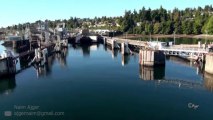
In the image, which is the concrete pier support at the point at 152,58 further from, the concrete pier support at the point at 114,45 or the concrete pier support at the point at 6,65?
the concrete pier support at the point at 114,45

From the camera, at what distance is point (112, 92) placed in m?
52.0

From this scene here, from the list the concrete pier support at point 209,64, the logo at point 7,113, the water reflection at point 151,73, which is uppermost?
the concrete pier support at point 209,64

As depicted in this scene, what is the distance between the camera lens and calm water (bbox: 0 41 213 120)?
41.1 meters

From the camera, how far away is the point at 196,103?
147ft

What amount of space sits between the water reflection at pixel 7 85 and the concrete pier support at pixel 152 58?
35.9m

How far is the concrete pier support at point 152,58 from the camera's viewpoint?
75938 millimetres

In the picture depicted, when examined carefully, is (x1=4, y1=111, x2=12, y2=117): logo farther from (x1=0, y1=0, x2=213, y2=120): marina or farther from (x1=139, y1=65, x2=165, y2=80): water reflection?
(x1=139, y1=65, x2=165, y2=80): water reflection

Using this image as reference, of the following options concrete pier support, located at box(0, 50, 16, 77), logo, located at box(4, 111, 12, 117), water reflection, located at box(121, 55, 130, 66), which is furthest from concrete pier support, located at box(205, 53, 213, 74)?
concrete pier support, located at box(0, 50, 16, 77)

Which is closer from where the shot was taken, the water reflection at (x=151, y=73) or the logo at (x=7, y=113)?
the logo at (x=7, y=113)

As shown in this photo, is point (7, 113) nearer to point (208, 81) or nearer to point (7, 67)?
point (7, 67)

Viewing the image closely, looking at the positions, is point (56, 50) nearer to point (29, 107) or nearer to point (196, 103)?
point (29, 107)

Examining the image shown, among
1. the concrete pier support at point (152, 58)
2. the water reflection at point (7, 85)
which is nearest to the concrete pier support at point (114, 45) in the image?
the concrete pier support at point (152, 58)

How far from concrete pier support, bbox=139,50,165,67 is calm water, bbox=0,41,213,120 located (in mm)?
2448

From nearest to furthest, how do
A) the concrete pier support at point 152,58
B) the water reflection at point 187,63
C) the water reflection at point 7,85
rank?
the water reflection at point 7,85 → the water reflection at point 187,63 → the concrete pier support at point 152,58
